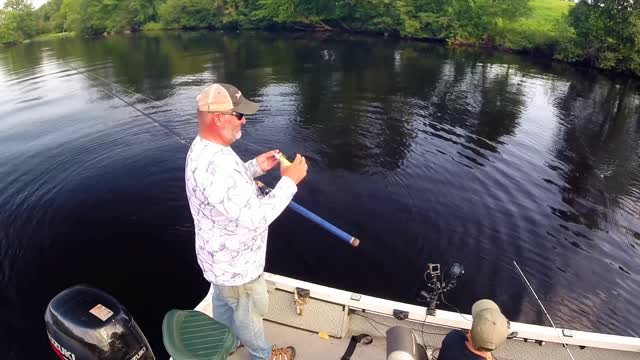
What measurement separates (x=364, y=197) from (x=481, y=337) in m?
6.73

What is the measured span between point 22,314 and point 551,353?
25.5 ft

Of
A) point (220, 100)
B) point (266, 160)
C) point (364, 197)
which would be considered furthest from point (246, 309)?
point (364, 197)

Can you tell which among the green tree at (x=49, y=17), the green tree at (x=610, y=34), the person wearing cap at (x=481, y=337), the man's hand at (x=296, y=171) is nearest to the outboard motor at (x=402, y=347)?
the person wearing cap at (x=481, y=337)

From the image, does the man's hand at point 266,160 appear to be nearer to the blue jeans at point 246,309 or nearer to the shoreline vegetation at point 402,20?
the blue jeans at point 246,309

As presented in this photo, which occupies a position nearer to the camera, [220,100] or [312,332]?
[220,100]

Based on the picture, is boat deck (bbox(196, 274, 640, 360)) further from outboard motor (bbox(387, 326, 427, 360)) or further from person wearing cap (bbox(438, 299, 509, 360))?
person wearing cap (bbox(438, 299, 509, 360))

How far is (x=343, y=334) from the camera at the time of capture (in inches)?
190

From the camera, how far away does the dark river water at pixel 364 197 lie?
7156mm

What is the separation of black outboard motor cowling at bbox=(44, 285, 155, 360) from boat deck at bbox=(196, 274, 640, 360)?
0.87 metres

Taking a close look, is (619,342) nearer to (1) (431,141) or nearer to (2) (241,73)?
(1) (431,141)

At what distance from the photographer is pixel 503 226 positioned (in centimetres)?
888

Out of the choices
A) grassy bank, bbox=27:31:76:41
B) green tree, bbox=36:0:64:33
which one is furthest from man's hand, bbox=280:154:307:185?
green tree, bbox=36:0:64:33

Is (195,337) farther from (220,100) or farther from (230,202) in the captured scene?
(220,100)

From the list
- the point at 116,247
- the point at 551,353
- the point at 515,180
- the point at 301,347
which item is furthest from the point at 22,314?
the point at 515,180
